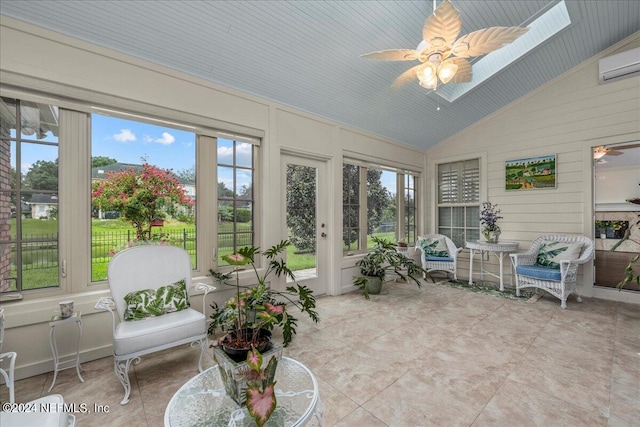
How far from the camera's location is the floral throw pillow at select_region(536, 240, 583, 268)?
3660 millimetres

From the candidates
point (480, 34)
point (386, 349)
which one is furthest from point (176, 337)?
point (480, 34)

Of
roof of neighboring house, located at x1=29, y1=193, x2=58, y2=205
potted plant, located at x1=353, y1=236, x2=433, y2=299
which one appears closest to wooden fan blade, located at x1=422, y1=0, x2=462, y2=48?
potted plant, located at x1=353, y1=236, x2=433, y2=299

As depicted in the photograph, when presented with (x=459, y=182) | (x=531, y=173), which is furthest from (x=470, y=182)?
(x=531, y=173)

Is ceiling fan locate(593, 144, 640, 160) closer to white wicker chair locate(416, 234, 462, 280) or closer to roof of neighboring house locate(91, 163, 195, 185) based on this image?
white wicker chair locate(416, 234, 462, 280)

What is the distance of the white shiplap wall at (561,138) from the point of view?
370 cm

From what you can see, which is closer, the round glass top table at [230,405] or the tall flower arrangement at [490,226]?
the round glass top table at [230,405]

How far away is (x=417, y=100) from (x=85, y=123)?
4.02m

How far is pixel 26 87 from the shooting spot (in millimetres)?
2059

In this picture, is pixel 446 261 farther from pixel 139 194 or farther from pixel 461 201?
pixel 139 194

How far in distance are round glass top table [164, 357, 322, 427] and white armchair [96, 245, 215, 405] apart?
724 millimetres

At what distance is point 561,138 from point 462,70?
9.72ft

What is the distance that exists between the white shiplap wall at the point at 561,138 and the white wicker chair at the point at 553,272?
9.9 inches

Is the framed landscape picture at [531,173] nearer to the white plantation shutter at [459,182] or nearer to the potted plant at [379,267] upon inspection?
the white plantation shutter at [459,182]

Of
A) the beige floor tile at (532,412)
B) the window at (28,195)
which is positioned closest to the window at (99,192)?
the window at (28,195)
